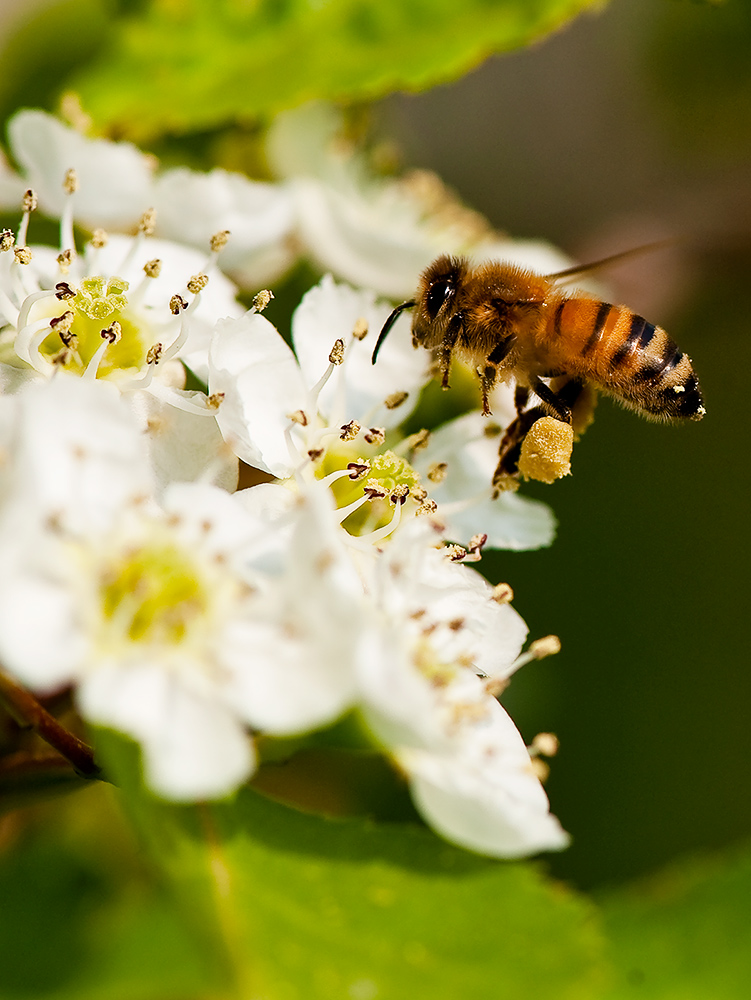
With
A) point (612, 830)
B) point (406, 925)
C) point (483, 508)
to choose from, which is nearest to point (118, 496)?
point (406, 925)

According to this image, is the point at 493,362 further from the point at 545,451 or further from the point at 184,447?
the point at 184,447

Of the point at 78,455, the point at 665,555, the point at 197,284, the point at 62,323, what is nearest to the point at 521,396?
the point at 197,284

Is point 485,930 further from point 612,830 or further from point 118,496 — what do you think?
point 612,830

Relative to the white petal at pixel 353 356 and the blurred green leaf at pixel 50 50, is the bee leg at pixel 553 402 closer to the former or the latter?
the white petal at pixel 353 356

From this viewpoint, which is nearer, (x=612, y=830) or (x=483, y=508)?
(x=483, y=508)

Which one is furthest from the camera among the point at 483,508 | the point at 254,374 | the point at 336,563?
the point at 483,508
